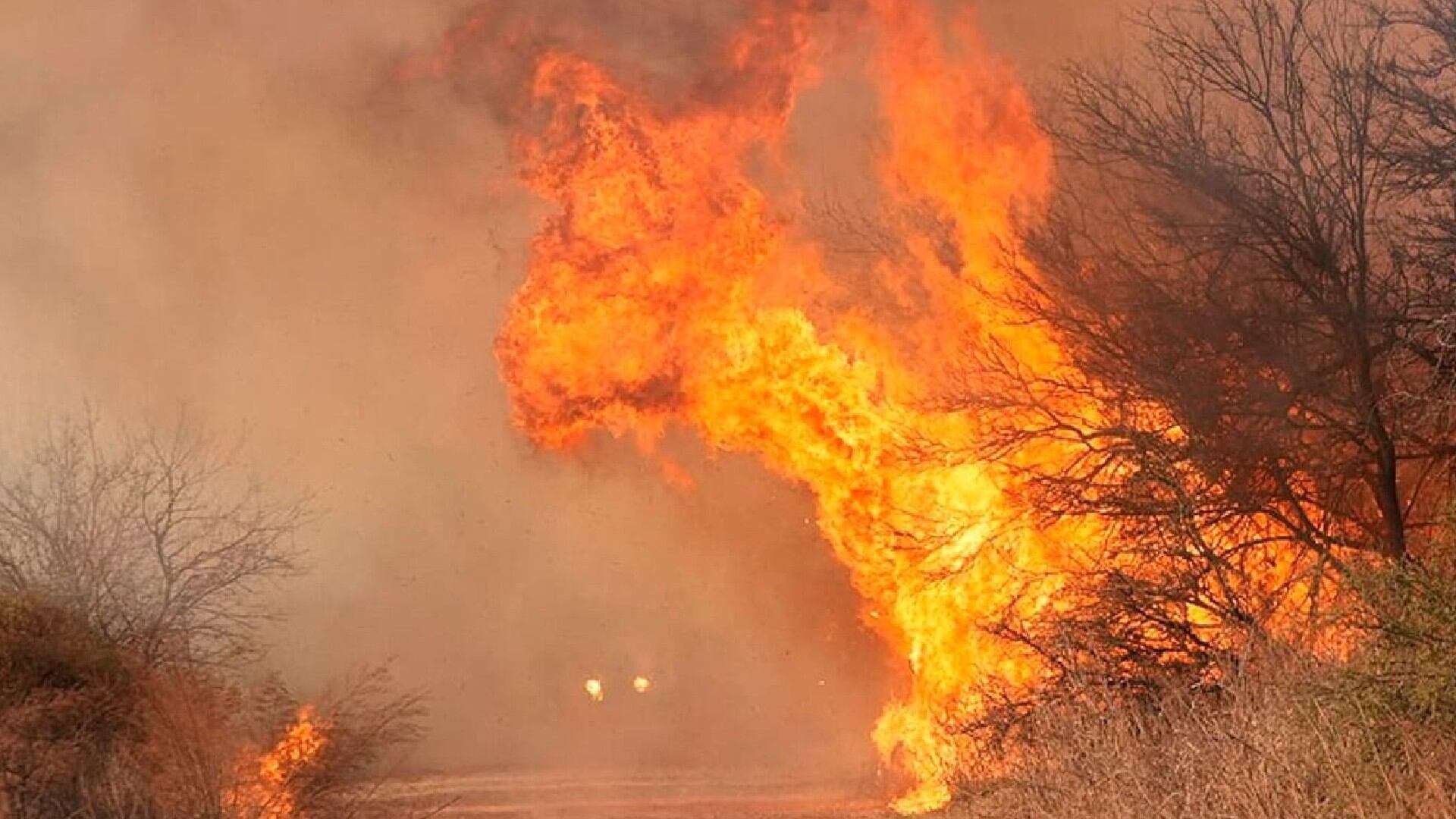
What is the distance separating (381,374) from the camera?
113 ft

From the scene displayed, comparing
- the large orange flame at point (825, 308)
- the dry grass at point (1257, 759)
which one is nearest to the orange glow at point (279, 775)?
the large orange flame at point (825, 308)

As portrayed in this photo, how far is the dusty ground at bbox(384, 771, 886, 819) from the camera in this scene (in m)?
24.6

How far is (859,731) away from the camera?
3175cm

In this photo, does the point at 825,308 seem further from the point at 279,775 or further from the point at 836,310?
the point at 279,775

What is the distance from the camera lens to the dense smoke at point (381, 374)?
32.8 metres

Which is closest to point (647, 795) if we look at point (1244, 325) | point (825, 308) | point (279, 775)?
point (825, 308)

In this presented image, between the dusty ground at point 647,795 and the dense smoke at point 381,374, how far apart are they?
8.80 ft

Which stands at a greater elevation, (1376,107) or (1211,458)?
(1376,107)

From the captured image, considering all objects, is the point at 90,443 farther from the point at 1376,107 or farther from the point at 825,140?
the point at 1376,107

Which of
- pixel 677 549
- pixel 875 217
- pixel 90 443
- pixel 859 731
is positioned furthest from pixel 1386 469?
pixel 90 443

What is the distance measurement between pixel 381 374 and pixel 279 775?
15.8m

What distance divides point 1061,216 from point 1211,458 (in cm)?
384

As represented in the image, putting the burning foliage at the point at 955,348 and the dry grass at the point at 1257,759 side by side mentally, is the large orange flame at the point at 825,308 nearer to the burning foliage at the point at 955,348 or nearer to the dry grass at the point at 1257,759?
the burning foliage at the point at 955,348

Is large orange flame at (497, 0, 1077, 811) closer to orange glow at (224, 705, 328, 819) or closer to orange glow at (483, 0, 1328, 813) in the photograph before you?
orange glow at (483, 0, 1328, 813)
